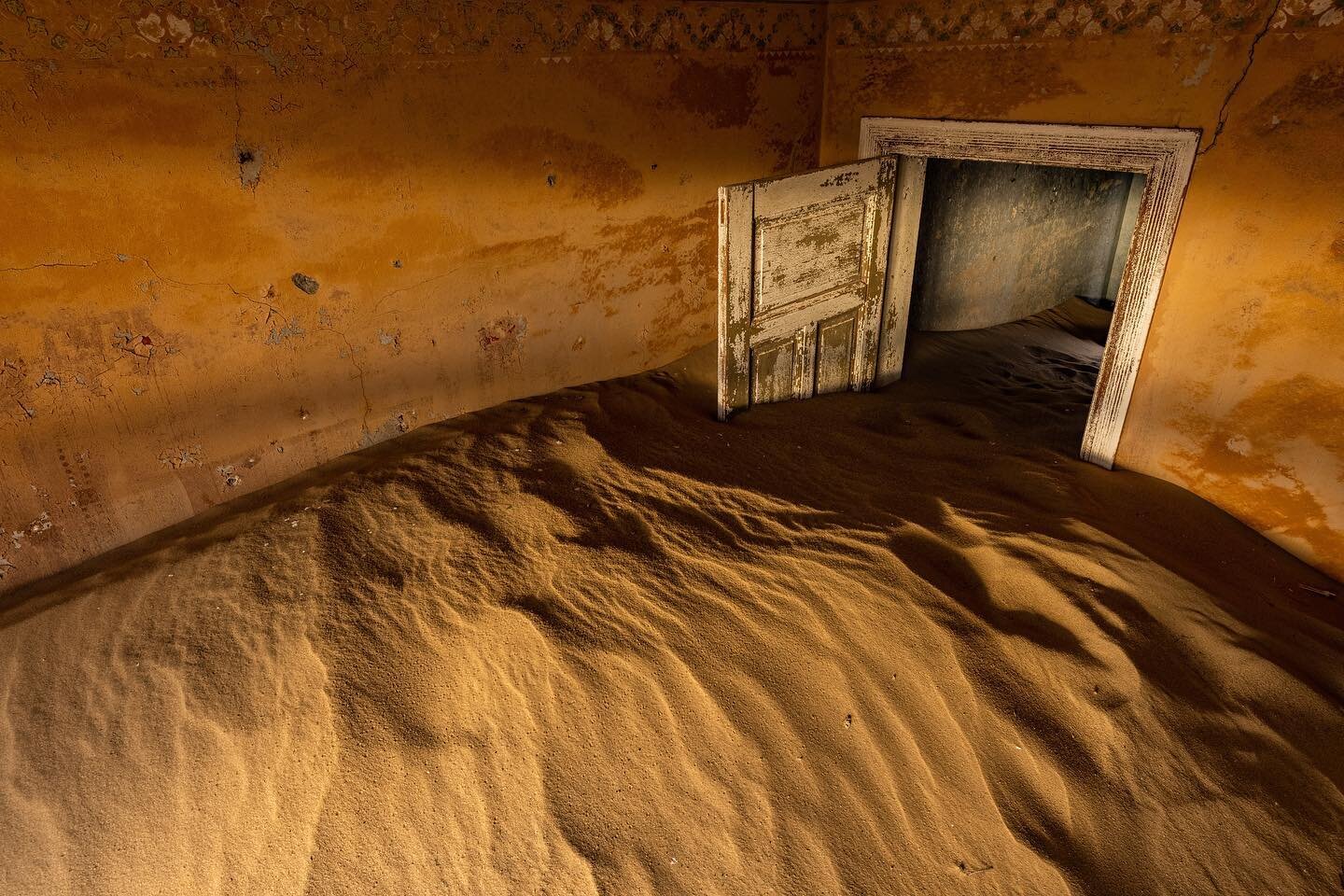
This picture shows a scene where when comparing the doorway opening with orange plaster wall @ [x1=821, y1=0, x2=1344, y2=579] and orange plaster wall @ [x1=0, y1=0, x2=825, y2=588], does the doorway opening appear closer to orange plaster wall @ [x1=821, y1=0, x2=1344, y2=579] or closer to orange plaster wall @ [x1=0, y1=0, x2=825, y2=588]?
orange plaster wall @ [x1=821, y1=0, x2=1344, y2=579]

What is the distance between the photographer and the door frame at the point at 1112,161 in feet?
11.3

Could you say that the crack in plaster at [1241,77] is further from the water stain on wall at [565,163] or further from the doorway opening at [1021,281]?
A: the water stain on wall at [565,163]

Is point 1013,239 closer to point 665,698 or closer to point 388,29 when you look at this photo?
point 388,29

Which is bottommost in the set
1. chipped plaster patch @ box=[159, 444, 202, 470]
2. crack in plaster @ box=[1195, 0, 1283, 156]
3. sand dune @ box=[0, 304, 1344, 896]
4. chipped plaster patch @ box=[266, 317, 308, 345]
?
sand dune @ box=[0, 304, 1344, 896]

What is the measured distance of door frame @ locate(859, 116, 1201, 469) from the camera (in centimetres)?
346

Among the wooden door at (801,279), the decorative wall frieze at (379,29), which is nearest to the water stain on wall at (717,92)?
the decorative wall frieze at (379,29)

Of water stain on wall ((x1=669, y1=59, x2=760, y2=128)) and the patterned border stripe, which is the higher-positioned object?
the patterned border stripe

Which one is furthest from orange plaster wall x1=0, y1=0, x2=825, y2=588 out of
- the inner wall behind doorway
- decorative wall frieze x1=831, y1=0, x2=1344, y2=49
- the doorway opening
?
the doorway opening

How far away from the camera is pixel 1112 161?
3.62 metres

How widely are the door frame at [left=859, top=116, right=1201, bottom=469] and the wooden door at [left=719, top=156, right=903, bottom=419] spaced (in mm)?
275

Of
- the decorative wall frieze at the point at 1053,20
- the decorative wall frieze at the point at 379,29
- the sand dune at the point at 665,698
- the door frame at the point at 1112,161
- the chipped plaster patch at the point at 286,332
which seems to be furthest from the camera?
the door frame at the point at 1112,161

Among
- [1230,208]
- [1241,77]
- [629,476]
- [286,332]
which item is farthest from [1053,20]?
[286,332]

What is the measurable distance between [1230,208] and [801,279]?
6.94ft

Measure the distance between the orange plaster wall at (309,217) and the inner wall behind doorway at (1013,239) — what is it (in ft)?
7.06
